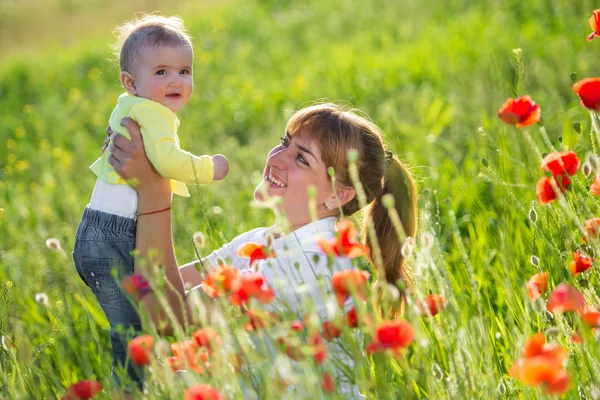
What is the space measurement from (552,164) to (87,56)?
10.8 meters

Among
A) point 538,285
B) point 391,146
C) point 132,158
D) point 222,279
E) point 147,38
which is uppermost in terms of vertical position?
point 147,38

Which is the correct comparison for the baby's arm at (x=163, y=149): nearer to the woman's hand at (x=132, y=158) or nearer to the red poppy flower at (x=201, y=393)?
the woman's hand at (x=132, y=158)

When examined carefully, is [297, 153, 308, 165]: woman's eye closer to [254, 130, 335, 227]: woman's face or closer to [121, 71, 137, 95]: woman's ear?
[254, 130, 335, 227]: woman's face

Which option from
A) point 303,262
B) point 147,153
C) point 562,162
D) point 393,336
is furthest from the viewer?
point 147,153

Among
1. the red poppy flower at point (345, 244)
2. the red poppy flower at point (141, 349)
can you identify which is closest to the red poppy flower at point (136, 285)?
the red poppy flower at point (141, 349)

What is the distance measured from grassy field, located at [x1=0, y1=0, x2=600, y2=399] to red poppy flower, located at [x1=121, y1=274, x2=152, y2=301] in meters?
0.16

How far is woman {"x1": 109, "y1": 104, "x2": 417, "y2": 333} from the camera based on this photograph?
8.37ft

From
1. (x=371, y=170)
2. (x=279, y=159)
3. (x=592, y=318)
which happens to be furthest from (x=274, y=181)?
(x=592, y=318)

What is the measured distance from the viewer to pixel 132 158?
252 cm

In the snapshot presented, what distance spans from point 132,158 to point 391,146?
1652 millimetres

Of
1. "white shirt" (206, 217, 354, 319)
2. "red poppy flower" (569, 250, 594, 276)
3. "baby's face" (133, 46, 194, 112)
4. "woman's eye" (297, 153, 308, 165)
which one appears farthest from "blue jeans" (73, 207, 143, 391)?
"red poppy flower" (569, 250, 594, 276)

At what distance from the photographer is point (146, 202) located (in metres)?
2.57

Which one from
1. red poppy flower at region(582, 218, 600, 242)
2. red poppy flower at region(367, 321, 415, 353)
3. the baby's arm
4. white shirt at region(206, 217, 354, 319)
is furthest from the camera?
the baby's arm

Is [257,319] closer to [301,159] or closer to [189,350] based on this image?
[189,350]
